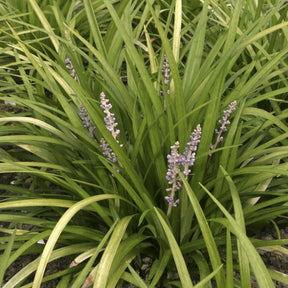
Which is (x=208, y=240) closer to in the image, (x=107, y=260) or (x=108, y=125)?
(x=107, y=260)

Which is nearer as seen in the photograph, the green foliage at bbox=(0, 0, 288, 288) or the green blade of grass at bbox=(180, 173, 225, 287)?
the green blade of grass at bbox=(180, 173, 225, 287)

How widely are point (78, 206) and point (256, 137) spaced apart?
39.1 inches

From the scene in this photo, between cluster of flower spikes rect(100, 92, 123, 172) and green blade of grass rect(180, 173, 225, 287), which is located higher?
cluster of flower spikes rect(100, 92, 123, 172)

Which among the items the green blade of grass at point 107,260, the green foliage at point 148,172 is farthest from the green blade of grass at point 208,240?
the green blade of grass at point 107,260

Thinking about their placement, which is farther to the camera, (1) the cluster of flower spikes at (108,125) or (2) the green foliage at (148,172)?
(2) the green foliage at (148,172)

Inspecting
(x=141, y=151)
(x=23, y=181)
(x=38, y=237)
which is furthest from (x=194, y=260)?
(x=23, y=181)

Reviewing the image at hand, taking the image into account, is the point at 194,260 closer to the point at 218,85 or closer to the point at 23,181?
the point at 218,85

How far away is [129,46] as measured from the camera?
Answer: 4.62 feet

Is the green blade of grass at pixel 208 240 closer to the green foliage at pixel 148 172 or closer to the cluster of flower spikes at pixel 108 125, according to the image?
the green foliage at pixel 148 172

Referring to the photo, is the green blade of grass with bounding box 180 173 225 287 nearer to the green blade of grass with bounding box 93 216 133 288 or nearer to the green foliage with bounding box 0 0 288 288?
the green foliage with bounding box 0 0 288 288

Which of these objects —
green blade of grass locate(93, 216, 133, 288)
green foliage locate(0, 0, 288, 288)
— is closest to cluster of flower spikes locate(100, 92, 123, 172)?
green foliage locate(0, 0, 288, 288)

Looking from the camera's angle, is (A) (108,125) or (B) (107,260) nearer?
(B) (107,260)

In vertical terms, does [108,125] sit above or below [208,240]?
above

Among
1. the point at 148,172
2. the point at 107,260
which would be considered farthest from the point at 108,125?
the point at 107,260
